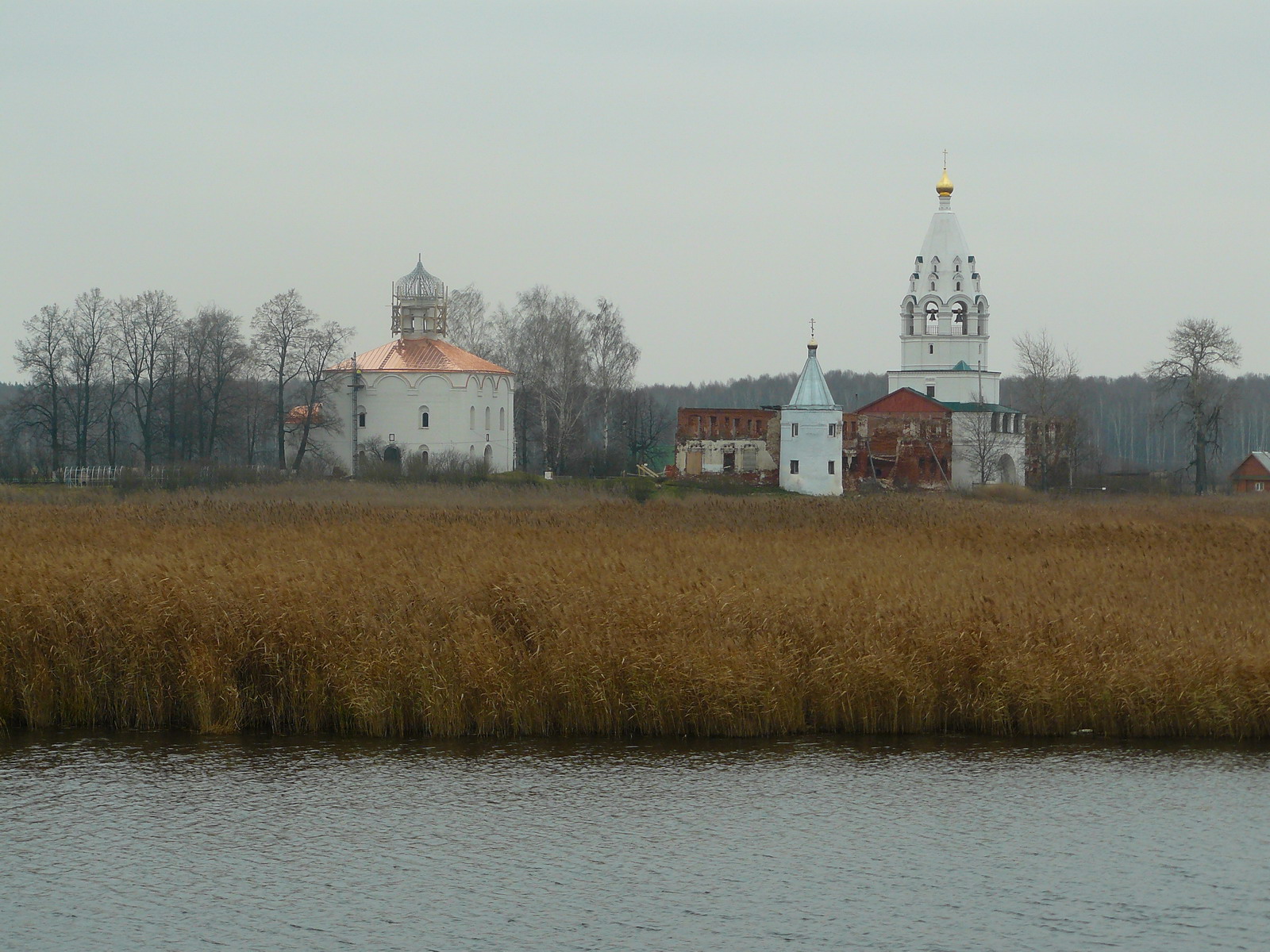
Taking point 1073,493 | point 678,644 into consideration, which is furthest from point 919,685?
point 1073,493

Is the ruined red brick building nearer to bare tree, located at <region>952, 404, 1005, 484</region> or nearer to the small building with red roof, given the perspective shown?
bare tree, located at <region>952, 404, 1005, 484</region>

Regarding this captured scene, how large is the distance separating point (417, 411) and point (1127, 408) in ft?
254

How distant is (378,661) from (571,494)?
30.4 metres

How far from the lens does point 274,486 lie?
140ft

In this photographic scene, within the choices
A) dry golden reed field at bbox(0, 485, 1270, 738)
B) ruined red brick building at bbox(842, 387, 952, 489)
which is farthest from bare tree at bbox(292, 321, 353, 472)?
dry golden reed field at bbox(0, 485, 1270, 738)

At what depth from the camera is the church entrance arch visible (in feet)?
210

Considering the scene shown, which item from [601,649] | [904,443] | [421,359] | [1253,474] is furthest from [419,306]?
[601,649]

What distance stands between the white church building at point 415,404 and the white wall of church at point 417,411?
31mm

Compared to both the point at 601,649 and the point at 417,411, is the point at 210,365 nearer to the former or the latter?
the point at 417,411

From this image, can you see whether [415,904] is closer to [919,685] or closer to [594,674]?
[594,674]

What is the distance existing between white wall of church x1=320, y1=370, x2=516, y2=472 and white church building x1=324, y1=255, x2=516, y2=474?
0.10 feet

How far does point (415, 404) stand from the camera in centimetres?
6394

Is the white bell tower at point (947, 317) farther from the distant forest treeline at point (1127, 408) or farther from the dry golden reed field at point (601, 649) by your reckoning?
the dry golden reed field at point (601, 649)

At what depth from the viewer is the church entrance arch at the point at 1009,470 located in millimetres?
64000
